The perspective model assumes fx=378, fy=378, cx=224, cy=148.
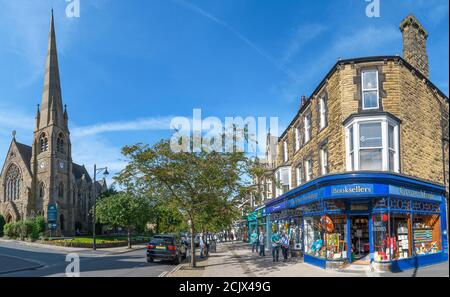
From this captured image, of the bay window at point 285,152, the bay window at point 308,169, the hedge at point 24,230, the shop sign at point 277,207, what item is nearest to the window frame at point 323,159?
the bay window at point 308,169

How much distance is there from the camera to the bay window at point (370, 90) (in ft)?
53.4

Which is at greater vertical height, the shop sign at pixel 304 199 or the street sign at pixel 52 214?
the shop sign at pixel 304 199

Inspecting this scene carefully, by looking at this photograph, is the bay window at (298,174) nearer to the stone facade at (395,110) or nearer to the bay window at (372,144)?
the stone facade at (395,110)

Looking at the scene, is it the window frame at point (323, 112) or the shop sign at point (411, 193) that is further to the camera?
the window frame at point (323, 112)

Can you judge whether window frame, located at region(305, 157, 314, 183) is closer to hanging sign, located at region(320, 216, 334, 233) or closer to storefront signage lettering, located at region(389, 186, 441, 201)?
hanging sign, located at region(320, 216, 334, 233)

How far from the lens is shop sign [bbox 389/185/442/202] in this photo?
15.4 metres

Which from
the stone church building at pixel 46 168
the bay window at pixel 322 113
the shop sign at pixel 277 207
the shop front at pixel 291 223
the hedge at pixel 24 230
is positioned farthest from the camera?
the stone church building at pixel 46 168

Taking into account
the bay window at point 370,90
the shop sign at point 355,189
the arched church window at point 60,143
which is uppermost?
the arched church window at point 60,143

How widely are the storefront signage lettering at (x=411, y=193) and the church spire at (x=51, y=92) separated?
205 feet

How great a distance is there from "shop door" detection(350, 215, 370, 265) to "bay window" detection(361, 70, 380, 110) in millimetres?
4932

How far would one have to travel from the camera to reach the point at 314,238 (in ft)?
63.0

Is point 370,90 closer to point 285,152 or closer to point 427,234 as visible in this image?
point 427,234
